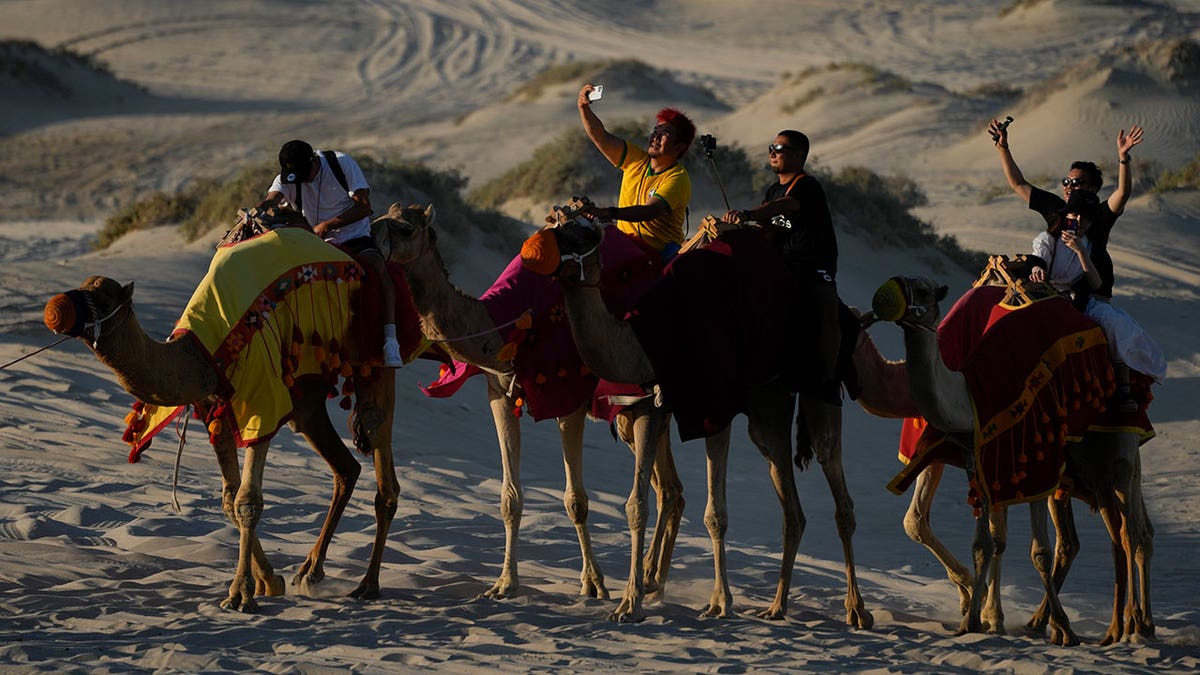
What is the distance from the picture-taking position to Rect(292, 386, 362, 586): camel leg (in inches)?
370

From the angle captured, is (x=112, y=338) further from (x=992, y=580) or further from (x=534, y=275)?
(x=992, y=580)

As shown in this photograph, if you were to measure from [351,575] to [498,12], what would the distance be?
4556 cm

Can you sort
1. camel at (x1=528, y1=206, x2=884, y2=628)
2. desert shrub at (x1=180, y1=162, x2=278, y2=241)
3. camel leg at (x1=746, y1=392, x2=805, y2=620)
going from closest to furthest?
camel at (x1=528, y1=206, x2=884, y2=628), camel leg at (x1=746, y1=392, x2=805, y2=620), desert shrub at (x1=180, y1=162, x2=278, y2=241)

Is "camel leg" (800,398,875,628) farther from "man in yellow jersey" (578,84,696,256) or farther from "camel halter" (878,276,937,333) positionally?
"man in yellow jersey" (578,84,696,256)

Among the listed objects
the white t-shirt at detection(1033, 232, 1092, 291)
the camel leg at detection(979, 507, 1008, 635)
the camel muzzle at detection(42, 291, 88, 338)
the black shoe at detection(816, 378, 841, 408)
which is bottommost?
the camel leg at detection(979, 507, 1008, 635)

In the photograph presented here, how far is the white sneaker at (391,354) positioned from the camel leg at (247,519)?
88cm

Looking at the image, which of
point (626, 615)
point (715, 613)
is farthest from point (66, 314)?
point (715, 613)

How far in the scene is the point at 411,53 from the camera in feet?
161

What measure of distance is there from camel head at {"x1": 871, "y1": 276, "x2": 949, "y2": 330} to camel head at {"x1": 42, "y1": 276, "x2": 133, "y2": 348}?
3645mm

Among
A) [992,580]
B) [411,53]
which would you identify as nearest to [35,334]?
[992,580]

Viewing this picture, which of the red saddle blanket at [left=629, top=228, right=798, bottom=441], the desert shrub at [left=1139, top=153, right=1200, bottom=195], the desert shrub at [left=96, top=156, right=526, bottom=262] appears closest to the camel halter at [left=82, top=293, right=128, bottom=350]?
the red saddle blanket at [left=629, top=228, right=798, bottom=441]

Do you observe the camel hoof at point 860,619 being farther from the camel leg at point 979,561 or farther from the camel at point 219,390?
the camel at point 219,390

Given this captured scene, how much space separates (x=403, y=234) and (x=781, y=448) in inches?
95.2

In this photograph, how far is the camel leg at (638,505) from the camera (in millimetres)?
8820
